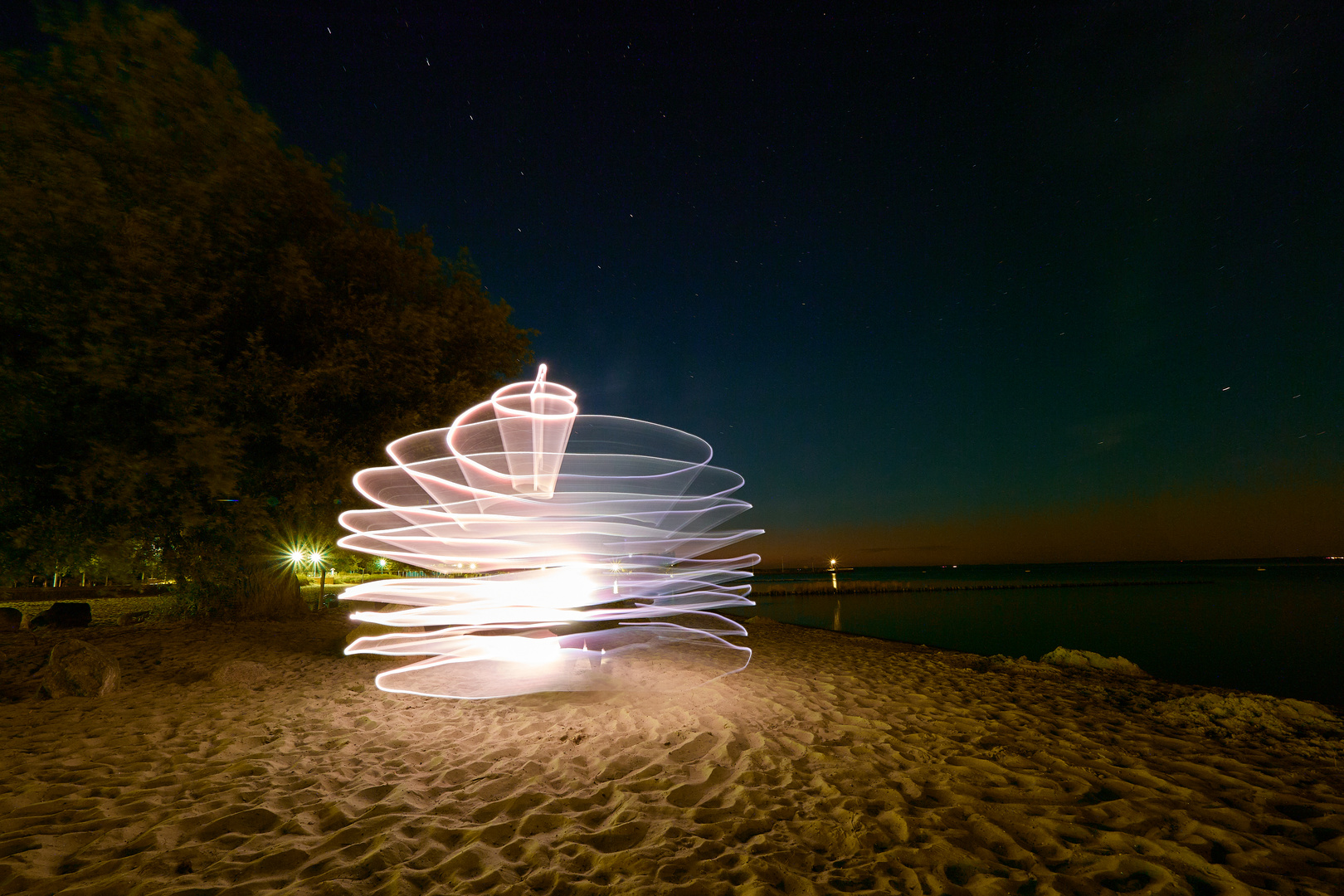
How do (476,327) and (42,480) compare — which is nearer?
(42,480)

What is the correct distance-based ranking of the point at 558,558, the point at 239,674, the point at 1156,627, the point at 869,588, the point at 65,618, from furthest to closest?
1. the point at 869,588
2. the point at 1156,627
3. the point at 65,618
4. the point at 558,558
5. the point at 239,674

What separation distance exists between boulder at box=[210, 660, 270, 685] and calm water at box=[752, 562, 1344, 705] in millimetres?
16315

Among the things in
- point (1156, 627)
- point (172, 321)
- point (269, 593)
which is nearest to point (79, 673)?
point (172, 321)

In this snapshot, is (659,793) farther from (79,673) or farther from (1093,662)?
(1093,662)

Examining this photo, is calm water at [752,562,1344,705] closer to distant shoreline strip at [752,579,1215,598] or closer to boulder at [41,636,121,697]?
distant shoreline strip at [752,579,1215,598]

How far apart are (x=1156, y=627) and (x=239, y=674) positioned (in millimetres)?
32770

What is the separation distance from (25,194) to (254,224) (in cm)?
272

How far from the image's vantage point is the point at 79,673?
586 centimetres

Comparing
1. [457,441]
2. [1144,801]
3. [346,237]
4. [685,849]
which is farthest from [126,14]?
[1144,801]

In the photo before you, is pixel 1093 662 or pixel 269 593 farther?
pixel 269 593

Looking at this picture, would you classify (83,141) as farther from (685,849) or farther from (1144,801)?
(1144,801)

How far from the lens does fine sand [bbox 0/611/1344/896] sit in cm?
272

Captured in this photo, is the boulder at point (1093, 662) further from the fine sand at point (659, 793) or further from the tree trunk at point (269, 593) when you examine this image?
the tree trunk at point (269, 593)

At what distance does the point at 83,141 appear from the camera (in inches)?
267
